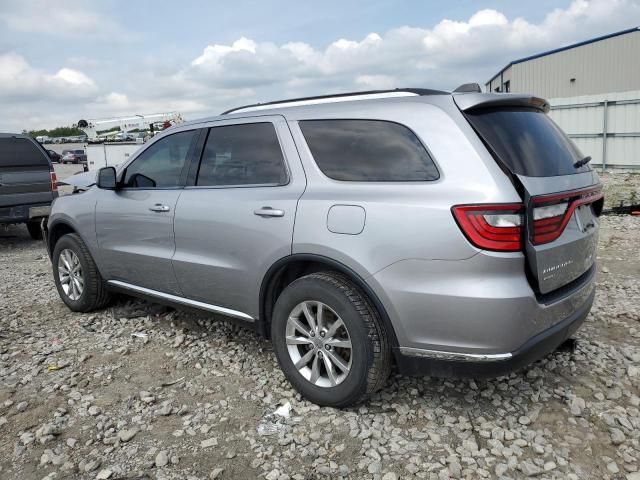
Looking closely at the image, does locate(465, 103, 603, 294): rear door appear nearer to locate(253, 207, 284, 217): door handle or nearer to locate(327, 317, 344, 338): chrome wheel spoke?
locate(327, 317, 344, 338): chrome wheel spoke

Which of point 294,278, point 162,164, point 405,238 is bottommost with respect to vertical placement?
point 294,278

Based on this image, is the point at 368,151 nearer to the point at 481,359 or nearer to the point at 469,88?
the point at 469,88

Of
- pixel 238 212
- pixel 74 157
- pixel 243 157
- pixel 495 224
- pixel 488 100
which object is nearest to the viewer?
pixel 495 224

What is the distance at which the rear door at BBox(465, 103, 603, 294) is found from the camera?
2541mm

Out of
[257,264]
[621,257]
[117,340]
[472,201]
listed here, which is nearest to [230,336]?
[117,340]

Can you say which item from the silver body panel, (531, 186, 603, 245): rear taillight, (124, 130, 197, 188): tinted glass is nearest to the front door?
(124, 130, 197, 188): tinted glass

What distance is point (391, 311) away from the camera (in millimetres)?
2695

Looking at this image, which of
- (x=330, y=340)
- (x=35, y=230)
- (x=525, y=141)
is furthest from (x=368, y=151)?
(x=35, y=230)

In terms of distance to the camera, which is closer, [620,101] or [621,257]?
[621,257]

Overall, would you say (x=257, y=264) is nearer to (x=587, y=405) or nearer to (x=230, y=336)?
(x=230, y=336)

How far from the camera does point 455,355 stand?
260 cm

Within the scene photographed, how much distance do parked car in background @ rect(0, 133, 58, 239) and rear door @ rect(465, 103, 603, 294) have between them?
7785 millimetres

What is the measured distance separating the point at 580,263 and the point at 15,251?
861cm

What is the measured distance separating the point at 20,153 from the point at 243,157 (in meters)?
6.64
